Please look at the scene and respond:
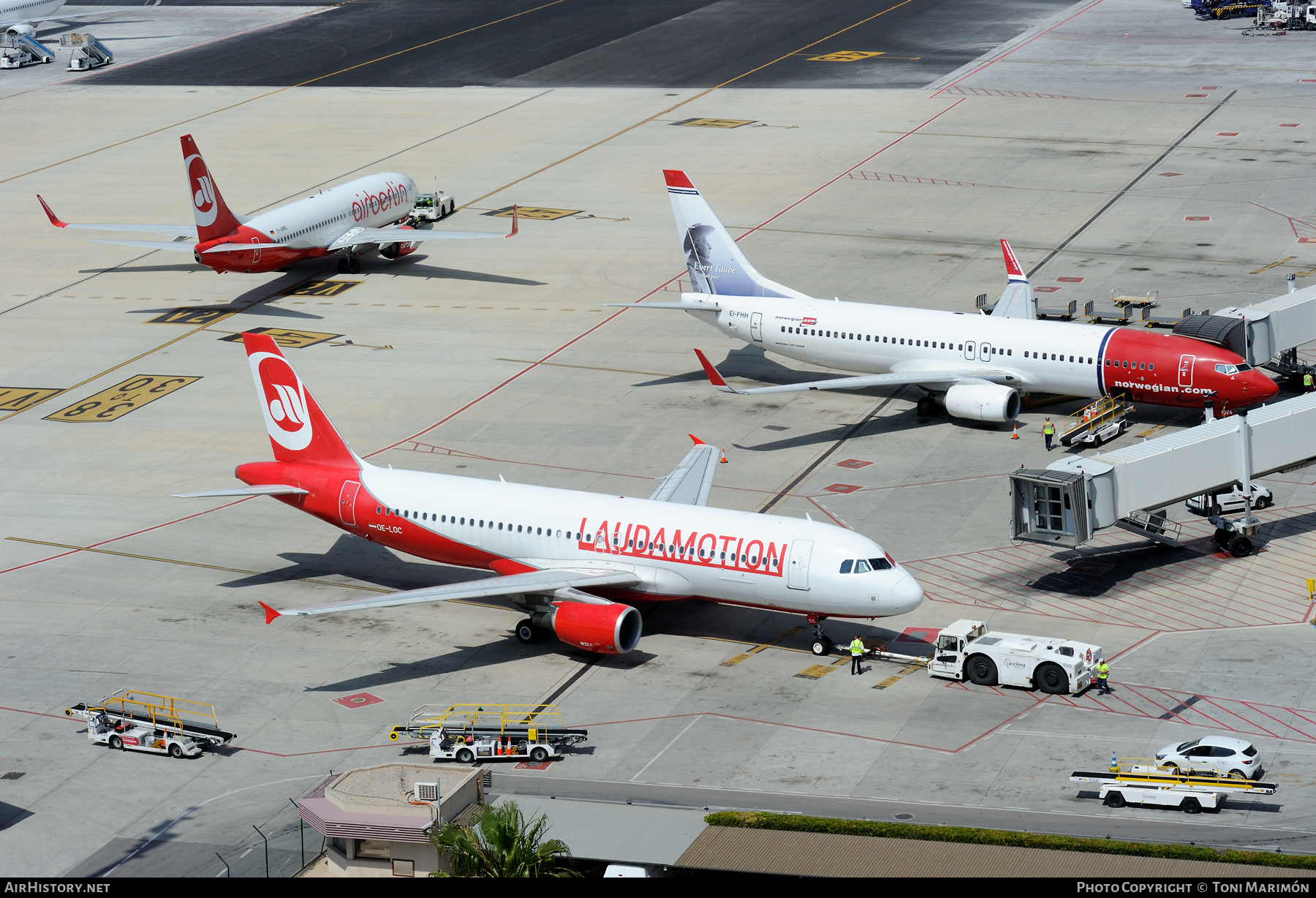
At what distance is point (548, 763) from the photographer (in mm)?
46281

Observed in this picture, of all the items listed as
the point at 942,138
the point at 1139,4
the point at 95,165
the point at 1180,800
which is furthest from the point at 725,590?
the point at 1139,4

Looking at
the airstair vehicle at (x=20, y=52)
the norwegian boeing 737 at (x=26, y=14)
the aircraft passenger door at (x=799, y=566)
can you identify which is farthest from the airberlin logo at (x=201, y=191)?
the norwegian boeing 737 at (x=26, y=14)

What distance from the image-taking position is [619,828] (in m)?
40.7

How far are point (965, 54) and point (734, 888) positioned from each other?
119 m

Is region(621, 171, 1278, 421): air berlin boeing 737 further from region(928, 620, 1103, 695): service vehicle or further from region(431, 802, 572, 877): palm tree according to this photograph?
region(431, 802, 572, 877): palm tree

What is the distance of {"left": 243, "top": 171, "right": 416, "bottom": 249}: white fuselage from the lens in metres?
92.6

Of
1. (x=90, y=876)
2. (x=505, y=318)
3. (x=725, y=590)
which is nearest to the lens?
(x=90, y=876)

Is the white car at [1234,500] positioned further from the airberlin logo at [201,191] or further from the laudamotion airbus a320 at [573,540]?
the airberlin logo at [201,191]

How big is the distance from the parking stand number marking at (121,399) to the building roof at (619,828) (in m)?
41.1

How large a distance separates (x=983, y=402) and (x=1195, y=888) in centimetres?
4051

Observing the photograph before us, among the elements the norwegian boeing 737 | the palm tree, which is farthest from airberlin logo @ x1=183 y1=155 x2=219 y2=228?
the norwegian boeing 737

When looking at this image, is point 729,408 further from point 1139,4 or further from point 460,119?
point 1139,4

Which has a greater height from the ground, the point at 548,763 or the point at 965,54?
the point at 965,54

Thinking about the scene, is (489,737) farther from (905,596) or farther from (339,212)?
(339,212)
